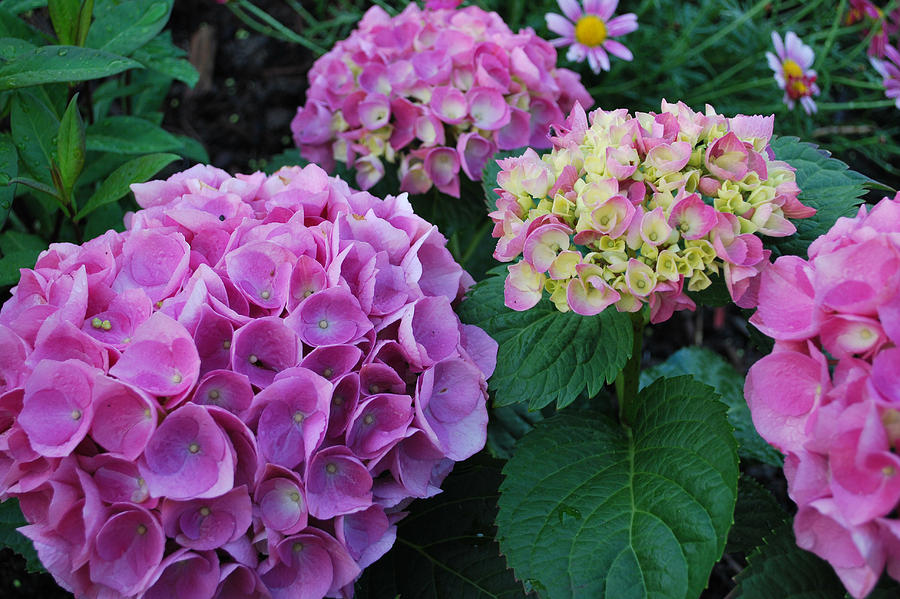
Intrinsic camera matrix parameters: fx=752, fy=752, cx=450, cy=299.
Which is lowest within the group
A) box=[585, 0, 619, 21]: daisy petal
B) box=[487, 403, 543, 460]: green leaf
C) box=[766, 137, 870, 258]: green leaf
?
box=[487, 403, 543, 460]: green leaf

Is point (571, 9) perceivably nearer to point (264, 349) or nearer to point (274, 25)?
point (274, 25)

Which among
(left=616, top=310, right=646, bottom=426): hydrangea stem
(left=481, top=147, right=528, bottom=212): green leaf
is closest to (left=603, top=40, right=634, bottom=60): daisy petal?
(left=481, top=147, right=528, bottom=212): green leaf

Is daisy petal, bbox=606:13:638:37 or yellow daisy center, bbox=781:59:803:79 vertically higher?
daisy petal, bbox=606:13:638:37

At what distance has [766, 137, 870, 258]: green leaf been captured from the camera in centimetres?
118

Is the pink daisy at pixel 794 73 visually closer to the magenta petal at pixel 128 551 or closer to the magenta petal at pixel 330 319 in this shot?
the magenta petal at pixel 330 319

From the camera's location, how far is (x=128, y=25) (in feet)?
5.03

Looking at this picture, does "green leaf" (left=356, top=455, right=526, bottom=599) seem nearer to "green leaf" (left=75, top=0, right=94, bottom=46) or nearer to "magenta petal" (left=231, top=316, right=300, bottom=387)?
"magenta petal" (left=231, top=316, right=300, bottom=387)

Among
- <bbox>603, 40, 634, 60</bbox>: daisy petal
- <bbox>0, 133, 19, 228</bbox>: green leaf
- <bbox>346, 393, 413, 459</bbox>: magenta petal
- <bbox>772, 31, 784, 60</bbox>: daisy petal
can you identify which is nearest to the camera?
<bbox>346, 393, 413, 459</bbox>: magenta petal

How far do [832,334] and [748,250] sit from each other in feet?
0.55

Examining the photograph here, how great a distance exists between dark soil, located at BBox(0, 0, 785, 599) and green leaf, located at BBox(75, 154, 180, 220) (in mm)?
1381

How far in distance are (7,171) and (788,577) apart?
1.37 m

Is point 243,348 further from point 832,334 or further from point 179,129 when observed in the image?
point 179,129

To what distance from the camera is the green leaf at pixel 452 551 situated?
46.4 inches

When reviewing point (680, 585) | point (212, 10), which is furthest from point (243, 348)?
point (212, 10)
